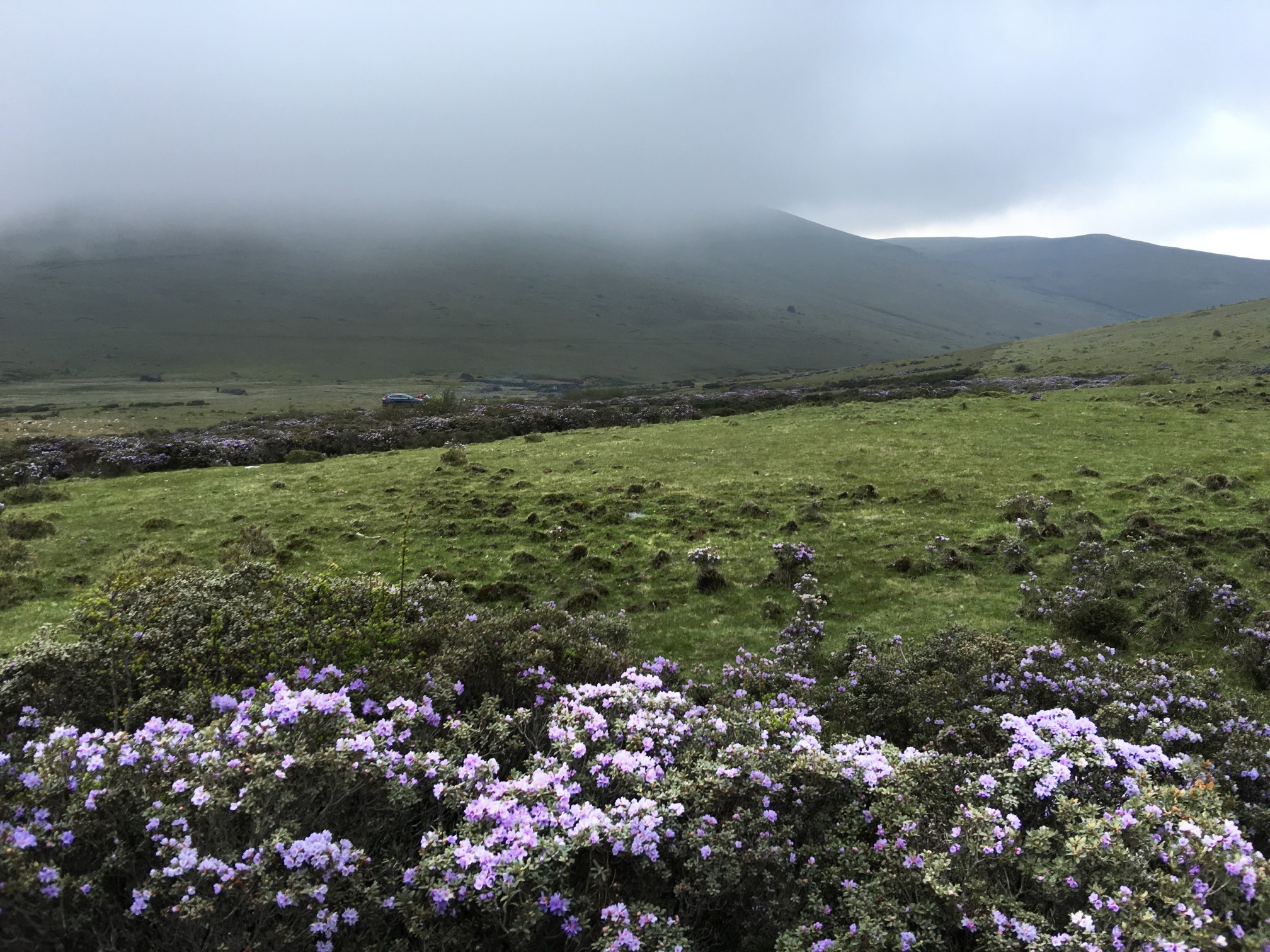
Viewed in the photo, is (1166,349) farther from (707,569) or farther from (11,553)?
(11,553)

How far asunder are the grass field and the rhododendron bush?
14.5 feet

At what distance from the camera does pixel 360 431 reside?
38.0 m

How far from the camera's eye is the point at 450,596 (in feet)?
32.0

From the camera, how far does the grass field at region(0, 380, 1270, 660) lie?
41.0ft

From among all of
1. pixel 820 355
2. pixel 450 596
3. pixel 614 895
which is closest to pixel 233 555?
pixel 450 596

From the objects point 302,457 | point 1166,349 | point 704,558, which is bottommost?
point 302,457

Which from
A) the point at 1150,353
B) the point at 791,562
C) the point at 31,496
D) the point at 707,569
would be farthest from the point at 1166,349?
the point at 31,496

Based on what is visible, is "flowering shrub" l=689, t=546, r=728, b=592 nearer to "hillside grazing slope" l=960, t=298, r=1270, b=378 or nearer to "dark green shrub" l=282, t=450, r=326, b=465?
"dark green shrub" l=282, t=450, r=326, b=465

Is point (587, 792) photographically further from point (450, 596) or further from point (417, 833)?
point (450, 596)

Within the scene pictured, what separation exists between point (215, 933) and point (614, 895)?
7.62 ft

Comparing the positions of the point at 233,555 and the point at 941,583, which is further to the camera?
the point at 233,555

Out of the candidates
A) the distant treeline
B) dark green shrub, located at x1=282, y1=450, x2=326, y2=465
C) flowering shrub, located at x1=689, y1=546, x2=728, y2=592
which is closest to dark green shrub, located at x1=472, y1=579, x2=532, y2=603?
flowering shrub, located at x1=689, y1=546, x2=728, y2=592

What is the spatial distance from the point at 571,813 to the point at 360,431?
37976 millimetres

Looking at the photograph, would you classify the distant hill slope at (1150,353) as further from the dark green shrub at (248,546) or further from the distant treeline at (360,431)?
the dark green shrub at (248,546)
